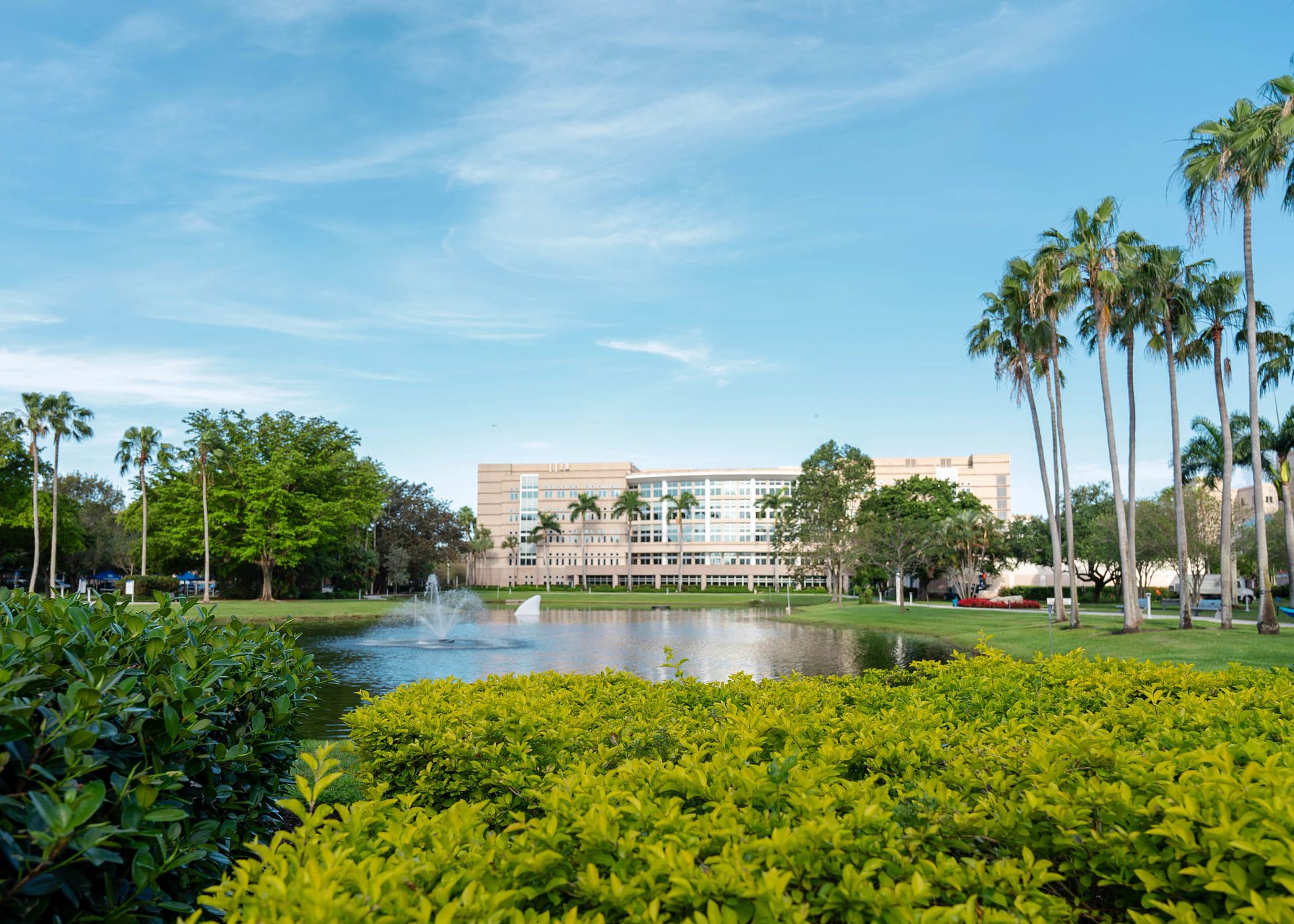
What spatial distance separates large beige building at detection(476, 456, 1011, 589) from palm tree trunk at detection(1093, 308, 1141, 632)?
9070cm

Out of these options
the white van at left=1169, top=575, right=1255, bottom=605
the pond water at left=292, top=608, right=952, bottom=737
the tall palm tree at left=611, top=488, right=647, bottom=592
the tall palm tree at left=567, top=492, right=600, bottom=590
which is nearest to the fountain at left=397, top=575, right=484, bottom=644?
the pond water at left=292, top=608, right=952, bottom=737

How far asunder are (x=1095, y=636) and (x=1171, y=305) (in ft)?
36.3

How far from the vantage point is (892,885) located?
263cm

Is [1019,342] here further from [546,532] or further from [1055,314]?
[546,532]

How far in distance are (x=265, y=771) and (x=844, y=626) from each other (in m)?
41.7

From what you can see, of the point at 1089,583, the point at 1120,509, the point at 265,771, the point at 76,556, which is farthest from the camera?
the point at 1089,583

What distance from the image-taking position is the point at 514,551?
13125 cm

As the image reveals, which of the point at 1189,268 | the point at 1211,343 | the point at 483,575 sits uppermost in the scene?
the point at 1189,268

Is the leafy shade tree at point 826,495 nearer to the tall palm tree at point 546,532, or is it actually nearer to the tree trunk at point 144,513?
the tall palm tree at point 546,532

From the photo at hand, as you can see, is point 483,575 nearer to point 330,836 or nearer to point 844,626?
point 844,626

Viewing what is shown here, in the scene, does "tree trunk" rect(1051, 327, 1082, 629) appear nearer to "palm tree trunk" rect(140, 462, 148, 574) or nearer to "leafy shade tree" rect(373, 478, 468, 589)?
"palm tree trunk" rect(140, 462, 148, 574)

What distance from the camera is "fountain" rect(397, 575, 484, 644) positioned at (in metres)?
37.2

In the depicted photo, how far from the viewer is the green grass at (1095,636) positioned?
22453 mm

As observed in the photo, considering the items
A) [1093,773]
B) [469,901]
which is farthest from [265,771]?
[1093,773]
